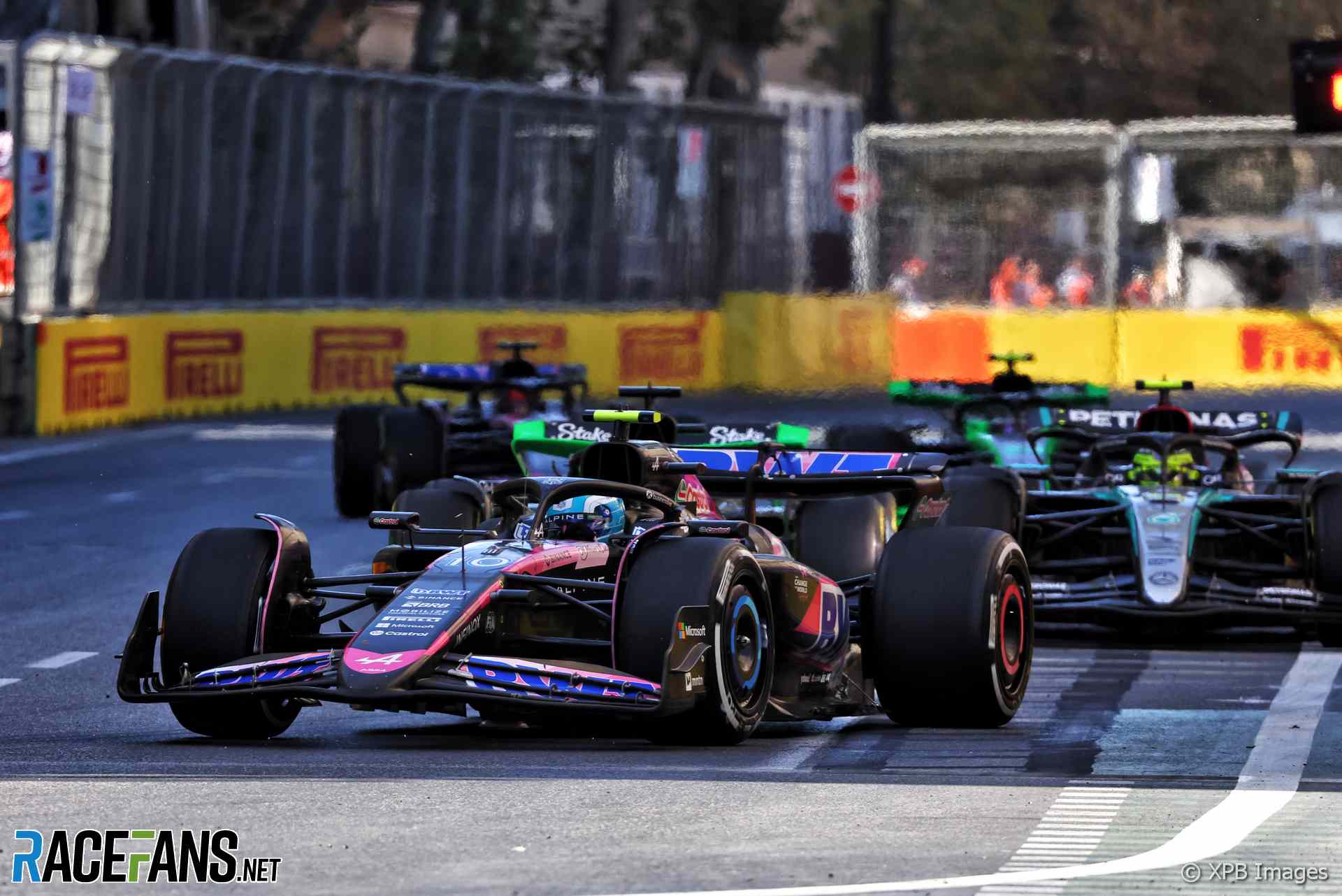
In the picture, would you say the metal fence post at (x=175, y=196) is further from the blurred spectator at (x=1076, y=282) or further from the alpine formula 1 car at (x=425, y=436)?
the blurred spectator at (x=1076, y=282)

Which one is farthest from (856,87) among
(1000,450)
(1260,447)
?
(1000,450)

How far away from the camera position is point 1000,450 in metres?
18.3

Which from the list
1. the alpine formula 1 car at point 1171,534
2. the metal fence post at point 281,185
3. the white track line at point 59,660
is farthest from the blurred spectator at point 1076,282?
the white track line at point 59,660

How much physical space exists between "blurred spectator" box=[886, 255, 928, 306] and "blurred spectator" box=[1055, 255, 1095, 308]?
336 cm

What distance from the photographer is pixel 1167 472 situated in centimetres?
1501

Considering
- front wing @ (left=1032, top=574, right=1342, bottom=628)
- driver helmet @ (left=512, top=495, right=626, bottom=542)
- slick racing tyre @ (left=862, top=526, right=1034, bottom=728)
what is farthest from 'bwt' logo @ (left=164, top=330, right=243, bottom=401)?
slick racing tyre @ (left=862, top=526, right=1034, bottom=728)

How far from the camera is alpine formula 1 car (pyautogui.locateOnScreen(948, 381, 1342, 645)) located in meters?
13.6

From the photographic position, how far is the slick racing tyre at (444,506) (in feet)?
42.0

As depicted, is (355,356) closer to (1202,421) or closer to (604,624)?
(1202,421)

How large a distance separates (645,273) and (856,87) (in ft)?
137

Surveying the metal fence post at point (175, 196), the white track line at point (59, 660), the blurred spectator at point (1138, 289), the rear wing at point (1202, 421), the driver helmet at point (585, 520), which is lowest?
the white track line at point (59, 660)

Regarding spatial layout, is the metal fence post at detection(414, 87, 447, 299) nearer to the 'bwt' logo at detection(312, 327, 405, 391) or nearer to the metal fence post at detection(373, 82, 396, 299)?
the metal fence post at detection(373, 82, 396, 299)

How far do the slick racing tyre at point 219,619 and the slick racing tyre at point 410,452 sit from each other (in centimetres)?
943

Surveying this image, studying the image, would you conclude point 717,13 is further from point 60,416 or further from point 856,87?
point 856,87
